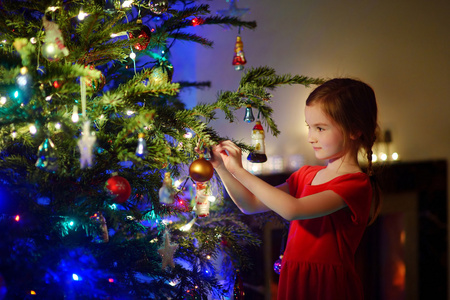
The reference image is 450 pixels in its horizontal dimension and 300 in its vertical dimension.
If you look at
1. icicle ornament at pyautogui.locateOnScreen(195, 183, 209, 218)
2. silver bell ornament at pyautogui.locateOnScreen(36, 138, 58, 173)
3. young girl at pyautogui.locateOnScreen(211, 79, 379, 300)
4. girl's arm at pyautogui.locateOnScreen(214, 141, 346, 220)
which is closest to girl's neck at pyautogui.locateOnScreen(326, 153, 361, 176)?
young girl at pyautogui.locateOnScreen(211, 79, 379, 300)

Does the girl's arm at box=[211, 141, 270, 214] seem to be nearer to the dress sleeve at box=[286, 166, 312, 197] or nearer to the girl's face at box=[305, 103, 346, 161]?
the dress sleeve at box=[286, 166, 312, 197]

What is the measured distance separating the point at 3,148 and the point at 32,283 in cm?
29

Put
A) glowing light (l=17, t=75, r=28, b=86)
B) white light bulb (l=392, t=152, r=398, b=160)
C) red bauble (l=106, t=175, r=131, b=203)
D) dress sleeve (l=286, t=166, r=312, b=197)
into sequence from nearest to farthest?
1. glowing light (l=17, t=75, r=28, b=86)
2. red bauble (l=106, t=175, r=131, b=203)
3. dress sleeve (l=286, t=166, r=312, b=197)
4. white light bulb (l=392, t=152, r=398, b=160)

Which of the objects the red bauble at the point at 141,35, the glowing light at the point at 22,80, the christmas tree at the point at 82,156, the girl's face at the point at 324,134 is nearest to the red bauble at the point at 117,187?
the christmas tree at the point at 82,156

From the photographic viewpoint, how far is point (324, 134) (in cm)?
101

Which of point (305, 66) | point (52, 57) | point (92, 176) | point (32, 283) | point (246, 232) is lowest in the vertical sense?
point (32, 283)

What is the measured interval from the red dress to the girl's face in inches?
2.9

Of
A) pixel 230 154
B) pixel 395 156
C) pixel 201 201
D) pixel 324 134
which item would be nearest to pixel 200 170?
pixel 230 154

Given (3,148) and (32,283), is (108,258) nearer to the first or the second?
(32,283)

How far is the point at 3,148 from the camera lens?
2.68 ft

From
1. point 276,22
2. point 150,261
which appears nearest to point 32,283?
point 150,261

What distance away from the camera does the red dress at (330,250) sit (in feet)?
3.20

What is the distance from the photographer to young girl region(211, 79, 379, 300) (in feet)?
3.14

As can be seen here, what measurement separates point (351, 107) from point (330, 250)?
1.24ft
